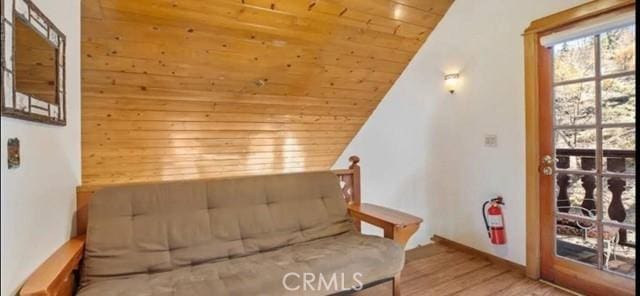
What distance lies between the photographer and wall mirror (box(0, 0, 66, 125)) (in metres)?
1.05

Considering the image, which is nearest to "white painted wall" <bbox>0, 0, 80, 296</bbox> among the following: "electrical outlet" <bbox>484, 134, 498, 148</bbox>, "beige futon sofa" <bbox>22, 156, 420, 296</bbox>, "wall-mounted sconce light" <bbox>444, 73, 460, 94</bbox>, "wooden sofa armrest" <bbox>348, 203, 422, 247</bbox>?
"beige futon sofa" <bbox>22, 156, 420, 296</bbox>

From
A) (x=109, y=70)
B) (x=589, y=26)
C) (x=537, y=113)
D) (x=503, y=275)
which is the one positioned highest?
(x=589, y=26)

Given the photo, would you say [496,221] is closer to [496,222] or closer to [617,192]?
[496,222]

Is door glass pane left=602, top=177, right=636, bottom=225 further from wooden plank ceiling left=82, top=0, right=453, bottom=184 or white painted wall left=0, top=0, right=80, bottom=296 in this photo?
white painted wall left=0, top=0, right=80, bottom=296

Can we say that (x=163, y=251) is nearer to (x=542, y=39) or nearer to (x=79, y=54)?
(x=79, y=54)

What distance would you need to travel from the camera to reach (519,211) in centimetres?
256

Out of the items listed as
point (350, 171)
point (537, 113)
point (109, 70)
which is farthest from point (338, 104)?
point (109, 70)

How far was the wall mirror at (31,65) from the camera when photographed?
1048 mm

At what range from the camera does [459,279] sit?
246cm

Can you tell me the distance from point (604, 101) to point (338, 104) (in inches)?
74.4

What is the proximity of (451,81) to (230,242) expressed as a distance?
235cm

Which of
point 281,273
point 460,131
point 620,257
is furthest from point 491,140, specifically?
point 281,273

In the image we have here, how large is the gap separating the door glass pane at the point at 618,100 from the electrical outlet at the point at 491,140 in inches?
28.9

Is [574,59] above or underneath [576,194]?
above
